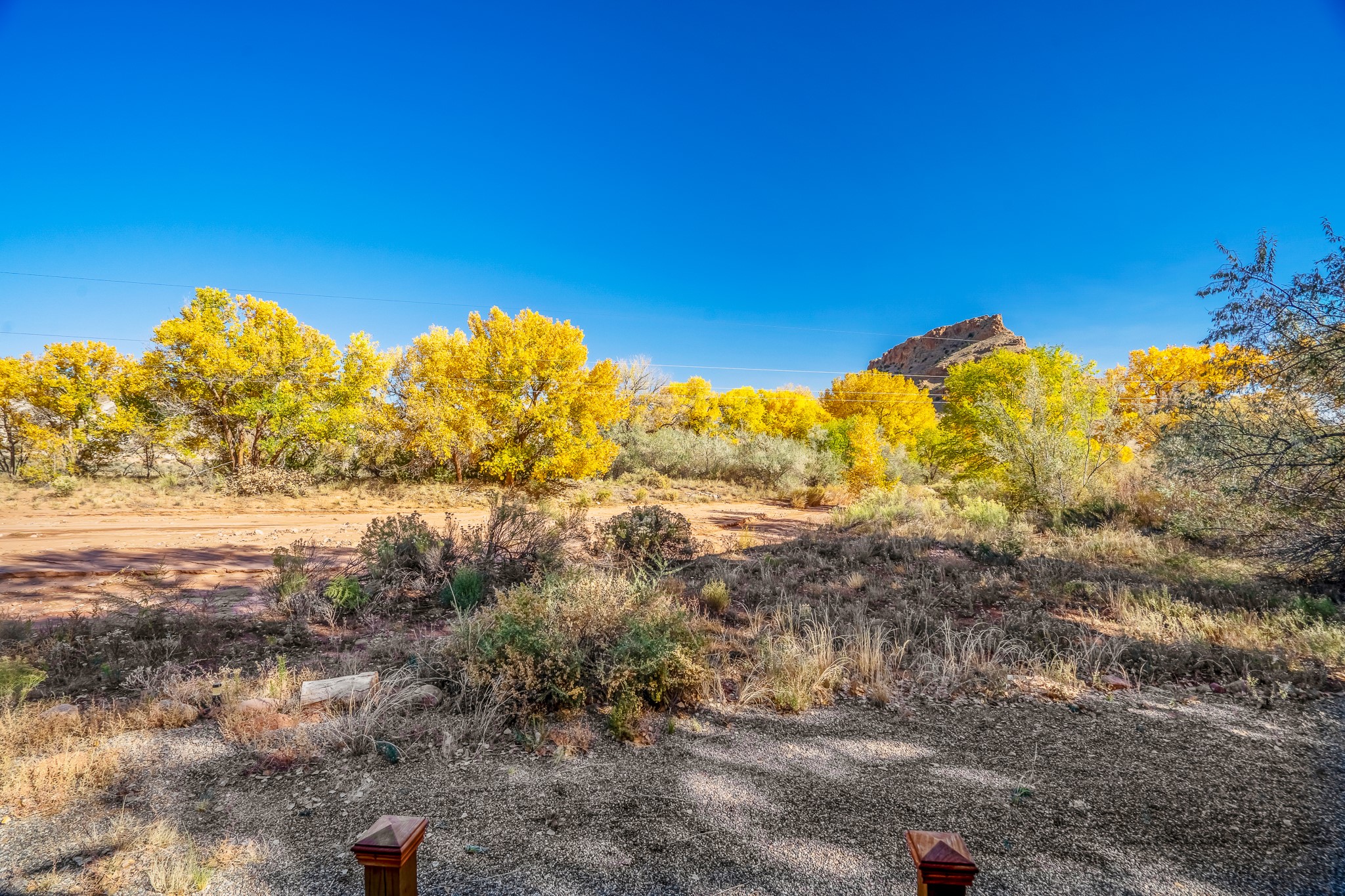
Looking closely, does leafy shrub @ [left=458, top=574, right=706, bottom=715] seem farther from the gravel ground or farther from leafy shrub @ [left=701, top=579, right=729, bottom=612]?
leafy shrub @ [left=701, top=579, right=729, bottom=612]

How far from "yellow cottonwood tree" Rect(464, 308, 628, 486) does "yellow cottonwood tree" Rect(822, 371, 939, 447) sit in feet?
63.4

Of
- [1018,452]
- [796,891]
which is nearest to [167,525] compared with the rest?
[796,891]

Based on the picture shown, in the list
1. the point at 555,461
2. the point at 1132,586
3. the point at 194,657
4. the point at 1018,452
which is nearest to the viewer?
the point at 194,657

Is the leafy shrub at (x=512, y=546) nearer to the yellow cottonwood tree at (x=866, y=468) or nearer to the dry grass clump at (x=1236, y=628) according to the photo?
the dry grass clump at (x=1236, y=628)

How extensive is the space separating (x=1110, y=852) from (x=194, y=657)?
6.85 m

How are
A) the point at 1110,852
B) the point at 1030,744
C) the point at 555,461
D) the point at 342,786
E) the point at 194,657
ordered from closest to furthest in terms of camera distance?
the point at 1110,852, the point at 342,786, the point at 1030,744, the point at 194,657, the point at 555,461

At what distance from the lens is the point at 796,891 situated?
2488mm

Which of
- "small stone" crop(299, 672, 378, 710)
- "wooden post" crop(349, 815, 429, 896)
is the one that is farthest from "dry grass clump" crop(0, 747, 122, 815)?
"wooden post" crop(349, 815, 429, 896)

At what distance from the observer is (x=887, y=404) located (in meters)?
36.1

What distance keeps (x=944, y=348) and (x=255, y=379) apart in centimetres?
8856

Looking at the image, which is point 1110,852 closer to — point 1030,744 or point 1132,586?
point 1030,744

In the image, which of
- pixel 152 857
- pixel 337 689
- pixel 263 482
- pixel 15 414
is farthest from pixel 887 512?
pixel 15 414

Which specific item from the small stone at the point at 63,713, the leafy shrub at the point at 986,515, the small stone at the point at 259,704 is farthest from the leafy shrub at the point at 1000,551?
the small stone at the point at 63,713

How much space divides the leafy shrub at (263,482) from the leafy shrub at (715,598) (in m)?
15.3
